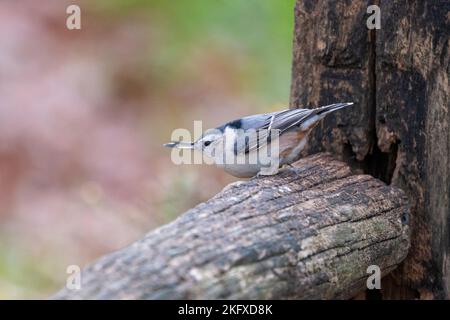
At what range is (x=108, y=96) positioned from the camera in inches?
262

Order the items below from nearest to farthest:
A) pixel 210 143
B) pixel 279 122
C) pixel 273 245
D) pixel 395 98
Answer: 1. pixel 273 245
2. pixel 395 98
3. pixel 279 122
4. pixel 210 143

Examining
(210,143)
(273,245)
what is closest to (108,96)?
(210,143)

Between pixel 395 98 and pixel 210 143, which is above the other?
pixel 395 98

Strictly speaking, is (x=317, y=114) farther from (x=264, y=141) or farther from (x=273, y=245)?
(x=273, y=245)

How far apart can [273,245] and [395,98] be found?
3.67 ft

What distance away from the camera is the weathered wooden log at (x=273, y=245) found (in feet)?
7.01

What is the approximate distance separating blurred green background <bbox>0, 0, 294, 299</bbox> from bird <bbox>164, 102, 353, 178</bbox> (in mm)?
1615

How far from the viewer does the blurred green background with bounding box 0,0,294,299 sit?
218 inches

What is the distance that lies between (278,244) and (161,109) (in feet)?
13.9

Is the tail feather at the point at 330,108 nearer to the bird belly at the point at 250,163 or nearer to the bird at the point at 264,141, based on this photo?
the bird at the point at 264,141

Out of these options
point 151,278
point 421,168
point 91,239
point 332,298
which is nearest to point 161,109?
point 91,239

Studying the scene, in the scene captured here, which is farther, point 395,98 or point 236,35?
point 236,35

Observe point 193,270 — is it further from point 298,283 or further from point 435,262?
point 435,262

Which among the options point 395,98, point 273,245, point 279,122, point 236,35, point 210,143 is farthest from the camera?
point 236,35
